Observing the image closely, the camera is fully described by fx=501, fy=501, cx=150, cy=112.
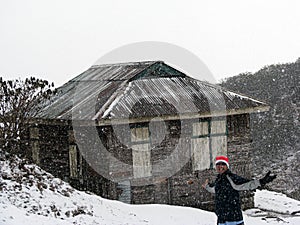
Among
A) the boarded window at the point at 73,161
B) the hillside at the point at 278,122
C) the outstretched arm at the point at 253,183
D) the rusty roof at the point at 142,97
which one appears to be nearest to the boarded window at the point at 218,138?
the rusty roof at the point at 142,97

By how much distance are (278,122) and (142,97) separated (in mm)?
22266

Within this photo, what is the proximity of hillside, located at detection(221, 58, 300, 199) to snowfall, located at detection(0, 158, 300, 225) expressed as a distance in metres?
15.4

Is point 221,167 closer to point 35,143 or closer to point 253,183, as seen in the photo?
point 253,183

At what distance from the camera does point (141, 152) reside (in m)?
14.3

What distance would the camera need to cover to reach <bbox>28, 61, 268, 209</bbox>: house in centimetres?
1393

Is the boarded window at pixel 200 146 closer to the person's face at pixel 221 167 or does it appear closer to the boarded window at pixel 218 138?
the boarded window at pixel 218 138

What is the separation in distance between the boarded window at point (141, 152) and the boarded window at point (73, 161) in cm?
183

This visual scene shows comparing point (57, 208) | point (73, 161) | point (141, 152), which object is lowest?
point (57, 208)

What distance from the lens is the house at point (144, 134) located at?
1393 cm

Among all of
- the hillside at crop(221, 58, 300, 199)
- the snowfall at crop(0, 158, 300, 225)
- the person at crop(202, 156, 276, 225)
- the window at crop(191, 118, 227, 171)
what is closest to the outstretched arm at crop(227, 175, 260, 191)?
the person at crop(202, 156, 276, 225)

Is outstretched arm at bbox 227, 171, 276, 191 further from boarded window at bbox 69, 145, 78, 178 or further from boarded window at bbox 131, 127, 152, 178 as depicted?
boarded window at bbox 69, 145, 78, 178

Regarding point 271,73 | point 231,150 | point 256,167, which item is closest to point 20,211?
point 231,150

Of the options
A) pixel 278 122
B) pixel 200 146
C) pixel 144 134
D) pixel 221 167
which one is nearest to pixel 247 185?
pixel 221 167

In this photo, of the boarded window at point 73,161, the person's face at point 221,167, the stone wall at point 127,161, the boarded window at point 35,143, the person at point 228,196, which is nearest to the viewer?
the person at point 228,196
